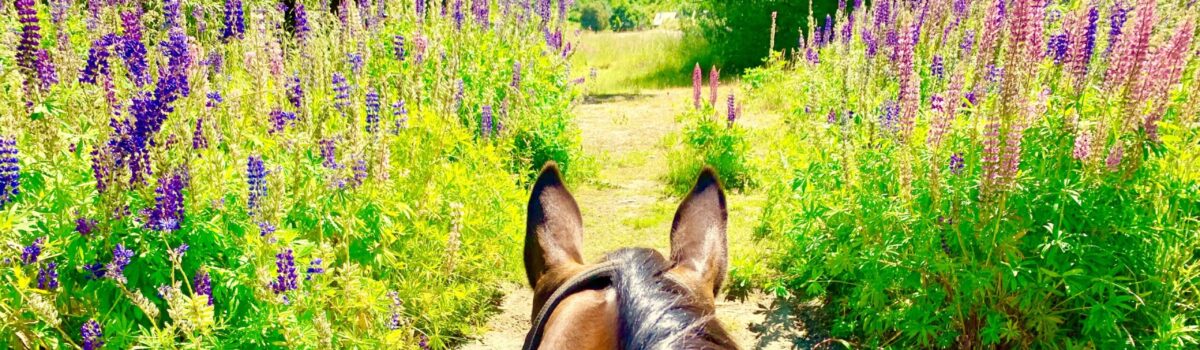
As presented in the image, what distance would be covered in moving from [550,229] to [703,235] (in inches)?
17.7

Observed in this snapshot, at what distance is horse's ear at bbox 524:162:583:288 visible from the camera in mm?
2127

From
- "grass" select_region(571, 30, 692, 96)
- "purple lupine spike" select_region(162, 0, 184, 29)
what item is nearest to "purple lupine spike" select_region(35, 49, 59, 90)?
"purple lupine spike" select_region(162, 0, 184, 29)

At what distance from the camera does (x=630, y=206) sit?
714 cm

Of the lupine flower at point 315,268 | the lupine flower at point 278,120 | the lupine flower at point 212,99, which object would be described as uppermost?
the lupine flower at point 212,99

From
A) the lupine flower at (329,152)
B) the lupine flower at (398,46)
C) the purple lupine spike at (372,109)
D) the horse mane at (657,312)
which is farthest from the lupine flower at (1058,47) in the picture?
the lupine flower at (398,46)

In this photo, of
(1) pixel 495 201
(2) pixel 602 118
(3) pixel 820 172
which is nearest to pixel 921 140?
(3) pixel 820 172

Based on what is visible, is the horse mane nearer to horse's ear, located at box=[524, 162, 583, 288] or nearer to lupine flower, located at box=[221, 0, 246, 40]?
horse's ear, located at box=[524, 162, 583, 288]

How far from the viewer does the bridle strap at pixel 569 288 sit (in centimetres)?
173

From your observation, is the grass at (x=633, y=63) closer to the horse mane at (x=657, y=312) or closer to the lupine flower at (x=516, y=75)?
the lupine flower at (x=516, y=75)

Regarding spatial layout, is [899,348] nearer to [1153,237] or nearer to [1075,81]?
[1153,237]

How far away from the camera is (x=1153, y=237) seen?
2918mm

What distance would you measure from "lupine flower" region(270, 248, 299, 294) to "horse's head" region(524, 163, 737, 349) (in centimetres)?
71

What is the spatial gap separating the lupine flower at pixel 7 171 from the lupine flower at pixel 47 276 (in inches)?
9.9

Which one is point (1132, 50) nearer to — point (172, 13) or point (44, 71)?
point (172, 13)
